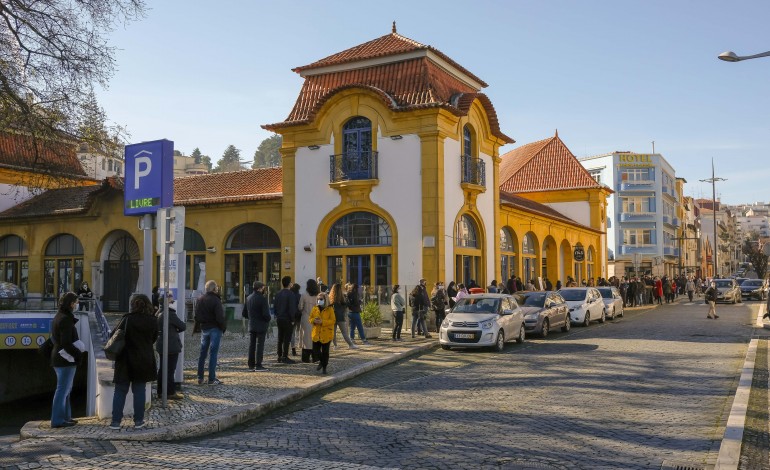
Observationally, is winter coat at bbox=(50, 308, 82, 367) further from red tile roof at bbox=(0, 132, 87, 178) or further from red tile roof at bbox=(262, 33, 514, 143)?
red tile roof at bbox=(262, 33, 514, 143)

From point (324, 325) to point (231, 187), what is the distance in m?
18.3

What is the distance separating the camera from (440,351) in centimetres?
1778

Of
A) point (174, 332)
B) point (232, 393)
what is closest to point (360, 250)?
point (232, 393)

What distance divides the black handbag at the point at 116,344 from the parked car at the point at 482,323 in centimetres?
1008

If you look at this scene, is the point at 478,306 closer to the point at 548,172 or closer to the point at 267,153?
the point at 548,172

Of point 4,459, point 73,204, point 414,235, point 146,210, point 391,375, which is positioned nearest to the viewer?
point 4,459

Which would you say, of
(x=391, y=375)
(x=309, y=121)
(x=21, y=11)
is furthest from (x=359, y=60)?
(x=391, y=375)

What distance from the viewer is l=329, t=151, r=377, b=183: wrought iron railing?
80.6 feet

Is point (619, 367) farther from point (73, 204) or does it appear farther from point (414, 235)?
point (73, 204)

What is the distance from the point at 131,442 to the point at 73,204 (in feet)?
86.1

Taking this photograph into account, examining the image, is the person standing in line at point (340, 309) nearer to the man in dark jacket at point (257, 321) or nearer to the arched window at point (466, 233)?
the man in dark jacket at point (257, 321)

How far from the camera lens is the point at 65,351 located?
30.5 ft

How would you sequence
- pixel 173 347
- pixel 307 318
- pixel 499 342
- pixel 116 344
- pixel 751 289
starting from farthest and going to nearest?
pixel 751 289, pixel 499 342, pixel 307 318, pixel 173 347, pixel 116 344

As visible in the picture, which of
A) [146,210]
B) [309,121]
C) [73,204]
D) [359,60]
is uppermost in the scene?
[359,60]
